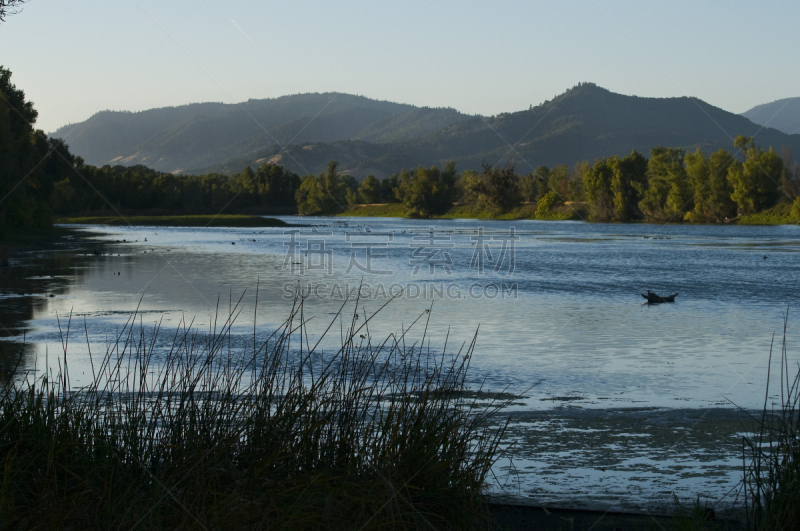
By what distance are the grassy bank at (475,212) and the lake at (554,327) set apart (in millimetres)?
93081

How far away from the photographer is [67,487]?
13.9 ft

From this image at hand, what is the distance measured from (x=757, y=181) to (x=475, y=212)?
6164cm

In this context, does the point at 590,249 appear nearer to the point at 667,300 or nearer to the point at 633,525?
the point at 667,300

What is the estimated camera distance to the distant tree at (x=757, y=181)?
88250mm

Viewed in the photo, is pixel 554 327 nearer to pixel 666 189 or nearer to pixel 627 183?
pixel 666 189

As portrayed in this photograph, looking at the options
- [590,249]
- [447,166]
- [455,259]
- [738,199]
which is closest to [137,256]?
[455,259]

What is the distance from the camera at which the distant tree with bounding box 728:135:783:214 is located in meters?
88.2

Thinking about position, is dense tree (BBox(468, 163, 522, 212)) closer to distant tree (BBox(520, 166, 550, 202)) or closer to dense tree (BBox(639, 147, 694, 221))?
distant tree (BBox(520, 166, 550, 202))

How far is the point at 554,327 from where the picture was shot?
49.0 ft

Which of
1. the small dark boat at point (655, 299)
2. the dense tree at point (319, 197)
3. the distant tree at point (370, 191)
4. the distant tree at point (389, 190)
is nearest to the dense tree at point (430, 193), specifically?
the dense tree at point (319, 197)

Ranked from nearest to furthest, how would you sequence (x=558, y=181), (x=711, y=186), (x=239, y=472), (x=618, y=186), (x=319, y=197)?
1. (x=239, y=472)
2. (x=711, y=186)
3. (x=618, y=186)
4. (x=558, y=181)
5. (x=319, y=197)

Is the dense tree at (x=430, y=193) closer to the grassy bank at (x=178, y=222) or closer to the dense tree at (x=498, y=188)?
the dense tree at (x=498, y=188)

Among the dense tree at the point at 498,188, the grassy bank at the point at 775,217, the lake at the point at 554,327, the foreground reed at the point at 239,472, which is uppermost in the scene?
the dense tree at the point at 498,188

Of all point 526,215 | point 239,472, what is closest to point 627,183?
point 526,215
